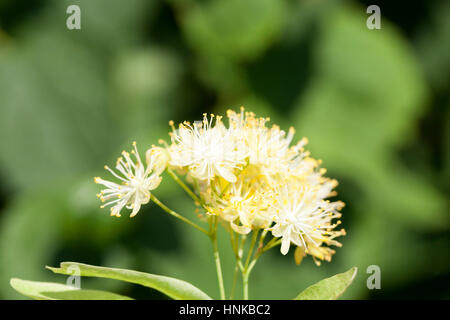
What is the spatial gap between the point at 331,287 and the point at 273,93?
174cm

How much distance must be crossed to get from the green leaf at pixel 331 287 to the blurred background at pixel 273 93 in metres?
1.26

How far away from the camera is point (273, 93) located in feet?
7.70

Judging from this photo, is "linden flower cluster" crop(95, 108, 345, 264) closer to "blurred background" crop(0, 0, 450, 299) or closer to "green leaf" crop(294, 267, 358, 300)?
"green leaf" crop(294, 267, 358, 300)

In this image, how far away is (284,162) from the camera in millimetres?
786

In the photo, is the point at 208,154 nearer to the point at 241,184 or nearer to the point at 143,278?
the point at 241,184

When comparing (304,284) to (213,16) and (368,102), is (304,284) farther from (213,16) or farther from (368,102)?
(213,16)

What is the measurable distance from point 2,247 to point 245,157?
127 cm

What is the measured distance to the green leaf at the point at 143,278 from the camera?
0.64 m

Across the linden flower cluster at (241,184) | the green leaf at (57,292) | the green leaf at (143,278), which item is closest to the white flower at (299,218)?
the linden flower cluster at (241,184)

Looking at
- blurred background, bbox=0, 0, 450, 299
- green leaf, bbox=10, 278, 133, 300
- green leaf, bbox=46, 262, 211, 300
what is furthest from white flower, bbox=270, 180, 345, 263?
blurred background, bbox=0, 0, 450, 299

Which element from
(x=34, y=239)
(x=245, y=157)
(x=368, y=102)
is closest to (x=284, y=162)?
(x=245, y=157)

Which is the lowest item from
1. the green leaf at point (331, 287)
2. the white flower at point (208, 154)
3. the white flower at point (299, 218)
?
the green leaf at point (331, 287)

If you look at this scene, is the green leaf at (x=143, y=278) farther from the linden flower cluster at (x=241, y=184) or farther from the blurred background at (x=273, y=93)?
the blurred background at (x=273, y=93)

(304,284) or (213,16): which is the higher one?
(213,16)
